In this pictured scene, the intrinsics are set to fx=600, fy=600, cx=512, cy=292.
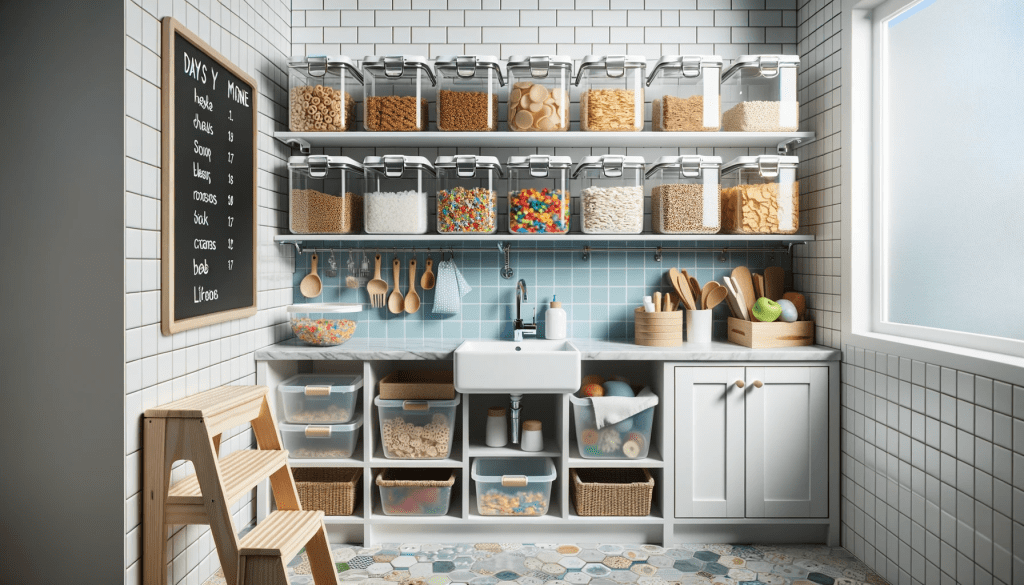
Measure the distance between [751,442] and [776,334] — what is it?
1.60 ft

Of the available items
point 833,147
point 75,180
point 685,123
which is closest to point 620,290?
point 685,123

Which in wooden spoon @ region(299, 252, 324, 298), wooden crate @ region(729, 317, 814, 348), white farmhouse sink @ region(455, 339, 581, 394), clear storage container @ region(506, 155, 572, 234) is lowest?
white farmhouse sink @ region(455, 339, 581, 394)

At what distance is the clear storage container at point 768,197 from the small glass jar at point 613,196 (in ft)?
1.46

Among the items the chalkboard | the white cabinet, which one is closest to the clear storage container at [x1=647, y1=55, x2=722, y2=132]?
the white cabinet

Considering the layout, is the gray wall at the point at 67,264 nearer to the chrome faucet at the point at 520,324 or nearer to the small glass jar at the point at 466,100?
the small glass jar at the point at 466,100

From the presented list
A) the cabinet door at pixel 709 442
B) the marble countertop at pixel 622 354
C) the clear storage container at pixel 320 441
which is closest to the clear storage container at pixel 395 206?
the marble countertop at pixel 622 354

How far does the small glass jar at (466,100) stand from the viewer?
2.69 m

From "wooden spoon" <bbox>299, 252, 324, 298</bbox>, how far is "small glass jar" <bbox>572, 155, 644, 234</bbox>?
1.36 metres

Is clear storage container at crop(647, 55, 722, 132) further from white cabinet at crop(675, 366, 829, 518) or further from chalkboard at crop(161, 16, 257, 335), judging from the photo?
chalkboard at crop(161, 16, 257, 335)

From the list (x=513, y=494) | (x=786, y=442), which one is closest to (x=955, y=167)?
(x=786, y=442)

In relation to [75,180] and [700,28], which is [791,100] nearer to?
Result: [700,28]

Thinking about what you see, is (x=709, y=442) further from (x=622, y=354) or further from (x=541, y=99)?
(x=541, y=99)

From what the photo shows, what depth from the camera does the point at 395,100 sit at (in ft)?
8.91

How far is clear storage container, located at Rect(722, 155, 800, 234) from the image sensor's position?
8.73 ft
